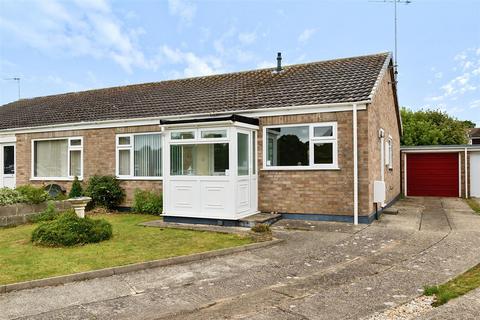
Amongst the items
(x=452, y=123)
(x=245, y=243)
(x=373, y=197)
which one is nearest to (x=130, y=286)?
(x=245, y=243)

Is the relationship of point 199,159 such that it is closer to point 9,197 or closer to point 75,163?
point 9,197

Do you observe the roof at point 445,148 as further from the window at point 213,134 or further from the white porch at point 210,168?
the window at point 213,134

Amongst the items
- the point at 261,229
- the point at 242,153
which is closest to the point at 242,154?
→ the point at 242,153

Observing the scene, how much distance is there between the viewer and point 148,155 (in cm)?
1306


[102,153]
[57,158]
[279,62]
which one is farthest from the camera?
[57,158]

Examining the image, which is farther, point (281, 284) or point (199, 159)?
point (199, 159)

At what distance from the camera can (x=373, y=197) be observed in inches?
408

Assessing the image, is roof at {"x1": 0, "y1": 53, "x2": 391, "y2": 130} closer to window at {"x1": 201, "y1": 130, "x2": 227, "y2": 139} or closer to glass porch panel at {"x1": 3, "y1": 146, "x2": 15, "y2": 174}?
glass porch panel at {"x1": 3, "y1": 146, "x2": 15, "y2": 174}

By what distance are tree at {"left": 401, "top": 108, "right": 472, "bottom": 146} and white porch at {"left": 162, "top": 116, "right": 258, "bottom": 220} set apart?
84.5 feet

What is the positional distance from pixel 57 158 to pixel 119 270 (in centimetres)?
1102

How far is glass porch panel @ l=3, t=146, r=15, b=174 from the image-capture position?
16.7 metres

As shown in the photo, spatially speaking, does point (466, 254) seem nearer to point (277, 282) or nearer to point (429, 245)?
point (429, 245)

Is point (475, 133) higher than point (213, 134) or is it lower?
higher

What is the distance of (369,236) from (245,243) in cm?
289
